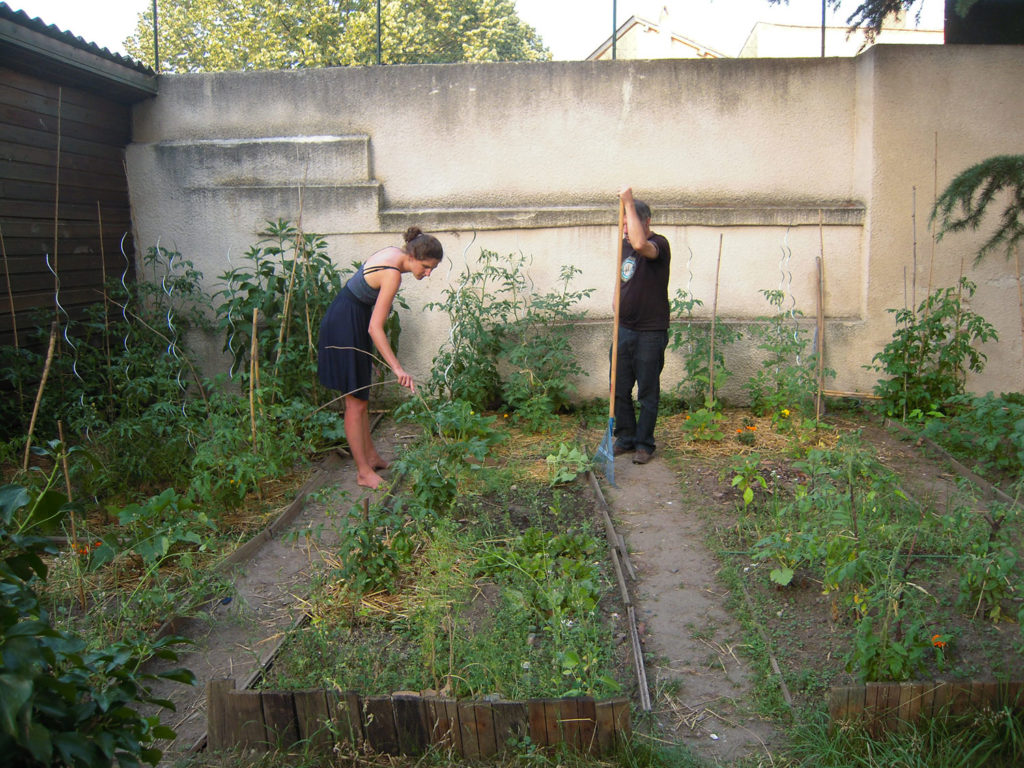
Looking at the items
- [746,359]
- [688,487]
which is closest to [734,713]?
[688,487]

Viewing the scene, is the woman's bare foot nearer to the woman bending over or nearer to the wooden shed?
the woman bending over

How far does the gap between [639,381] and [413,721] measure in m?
3.48

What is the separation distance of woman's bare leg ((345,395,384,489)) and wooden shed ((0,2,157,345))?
2348 millimetres

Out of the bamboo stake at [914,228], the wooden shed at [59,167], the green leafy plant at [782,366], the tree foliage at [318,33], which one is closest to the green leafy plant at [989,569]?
the green leafy plant at [782,366]

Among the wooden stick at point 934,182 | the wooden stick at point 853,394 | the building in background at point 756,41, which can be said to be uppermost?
the building in background at point 756,41

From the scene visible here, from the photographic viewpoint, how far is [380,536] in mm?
3930

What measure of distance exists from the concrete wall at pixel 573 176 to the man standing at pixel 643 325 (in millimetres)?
1346

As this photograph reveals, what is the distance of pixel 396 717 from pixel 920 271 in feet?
20.0

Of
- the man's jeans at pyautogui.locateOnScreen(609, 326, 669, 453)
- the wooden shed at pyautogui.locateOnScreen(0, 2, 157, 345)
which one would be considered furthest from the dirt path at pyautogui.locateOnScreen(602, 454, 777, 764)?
the wooden shed at pyautogui.locateOnScreen(0, 2, 157, 345)

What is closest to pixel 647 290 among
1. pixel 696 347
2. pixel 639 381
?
pixel 639 381

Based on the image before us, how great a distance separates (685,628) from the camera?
3.56 meters

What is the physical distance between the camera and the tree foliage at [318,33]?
2736cm

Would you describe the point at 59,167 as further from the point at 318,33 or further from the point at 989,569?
the point at 318,33

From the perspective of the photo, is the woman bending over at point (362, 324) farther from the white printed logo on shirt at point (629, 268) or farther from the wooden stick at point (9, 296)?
the wooden stick at point (9, 296)
